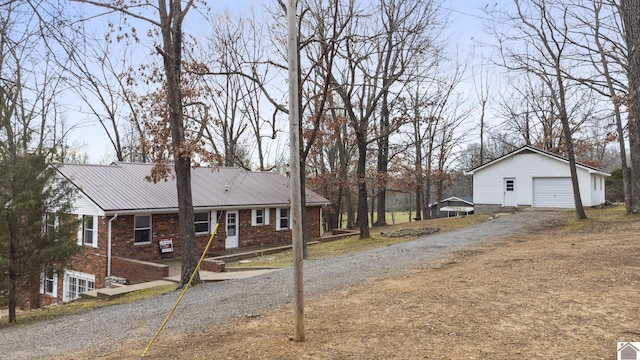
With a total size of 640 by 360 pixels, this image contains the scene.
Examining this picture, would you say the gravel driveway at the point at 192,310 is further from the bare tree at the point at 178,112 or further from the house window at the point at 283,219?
the house window at the point at 283,219

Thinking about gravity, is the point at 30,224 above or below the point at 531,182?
below

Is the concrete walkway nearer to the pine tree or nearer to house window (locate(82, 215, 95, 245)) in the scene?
the pine tree

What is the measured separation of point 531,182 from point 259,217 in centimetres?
1677

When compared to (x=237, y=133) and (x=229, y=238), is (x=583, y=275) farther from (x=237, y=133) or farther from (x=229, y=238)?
(x=237, y=133)

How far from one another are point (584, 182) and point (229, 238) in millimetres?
20647

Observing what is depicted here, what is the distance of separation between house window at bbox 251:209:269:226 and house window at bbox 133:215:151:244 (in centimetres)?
563

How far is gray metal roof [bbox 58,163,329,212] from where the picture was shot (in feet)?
57.5

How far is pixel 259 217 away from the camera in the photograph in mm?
22703

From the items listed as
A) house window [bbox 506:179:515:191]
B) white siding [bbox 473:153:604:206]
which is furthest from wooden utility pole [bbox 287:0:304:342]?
house window [bbox 506:179:515:191]

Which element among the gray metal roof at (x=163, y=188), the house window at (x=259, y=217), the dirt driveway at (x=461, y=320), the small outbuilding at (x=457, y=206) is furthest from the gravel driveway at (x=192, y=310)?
the small outbuilding at (x=457, y=206)

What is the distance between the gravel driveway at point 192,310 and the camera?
6.71 metres

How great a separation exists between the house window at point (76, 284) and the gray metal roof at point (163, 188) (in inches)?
130

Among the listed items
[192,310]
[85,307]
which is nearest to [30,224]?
[85,307]

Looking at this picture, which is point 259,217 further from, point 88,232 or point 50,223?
point 50,223
